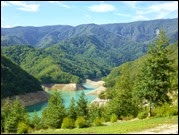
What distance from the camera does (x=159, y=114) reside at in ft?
96.5

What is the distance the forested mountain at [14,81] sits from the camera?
13746 centimetres

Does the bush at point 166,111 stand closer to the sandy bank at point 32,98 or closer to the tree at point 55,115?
the tree at point 55,115

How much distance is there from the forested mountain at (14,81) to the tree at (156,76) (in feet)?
339

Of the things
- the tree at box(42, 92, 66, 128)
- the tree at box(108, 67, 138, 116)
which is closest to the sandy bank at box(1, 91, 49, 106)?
the tree at box(42, 92, 66, 128)

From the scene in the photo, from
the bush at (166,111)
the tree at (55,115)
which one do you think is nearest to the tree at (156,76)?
the bush at (166,111)

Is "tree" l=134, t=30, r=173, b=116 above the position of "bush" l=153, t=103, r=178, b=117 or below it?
above

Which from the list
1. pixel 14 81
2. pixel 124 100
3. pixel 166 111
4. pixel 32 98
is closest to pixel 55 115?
pixel 124 100

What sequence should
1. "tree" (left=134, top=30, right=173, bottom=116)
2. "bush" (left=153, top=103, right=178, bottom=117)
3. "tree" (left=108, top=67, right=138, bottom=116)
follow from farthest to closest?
1. "tree" (left=108, top=67, right=138, bottom=116)
2. "tree" (left=134, top=30, right=173, bottom=116)
3. "bush" (left=153, top=103, right=178, bottom=117)

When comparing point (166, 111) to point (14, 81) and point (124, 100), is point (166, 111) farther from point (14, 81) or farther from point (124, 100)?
point (14, 81)

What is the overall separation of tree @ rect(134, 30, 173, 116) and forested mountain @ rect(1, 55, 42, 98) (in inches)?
4063

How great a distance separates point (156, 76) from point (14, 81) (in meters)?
121

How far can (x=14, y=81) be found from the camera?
147500 mm

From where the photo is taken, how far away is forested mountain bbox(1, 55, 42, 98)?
137462mm

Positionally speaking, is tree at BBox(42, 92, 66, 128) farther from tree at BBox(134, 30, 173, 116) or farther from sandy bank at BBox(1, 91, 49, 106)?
sandy bank at BBox(1, 91, 49, 106)
